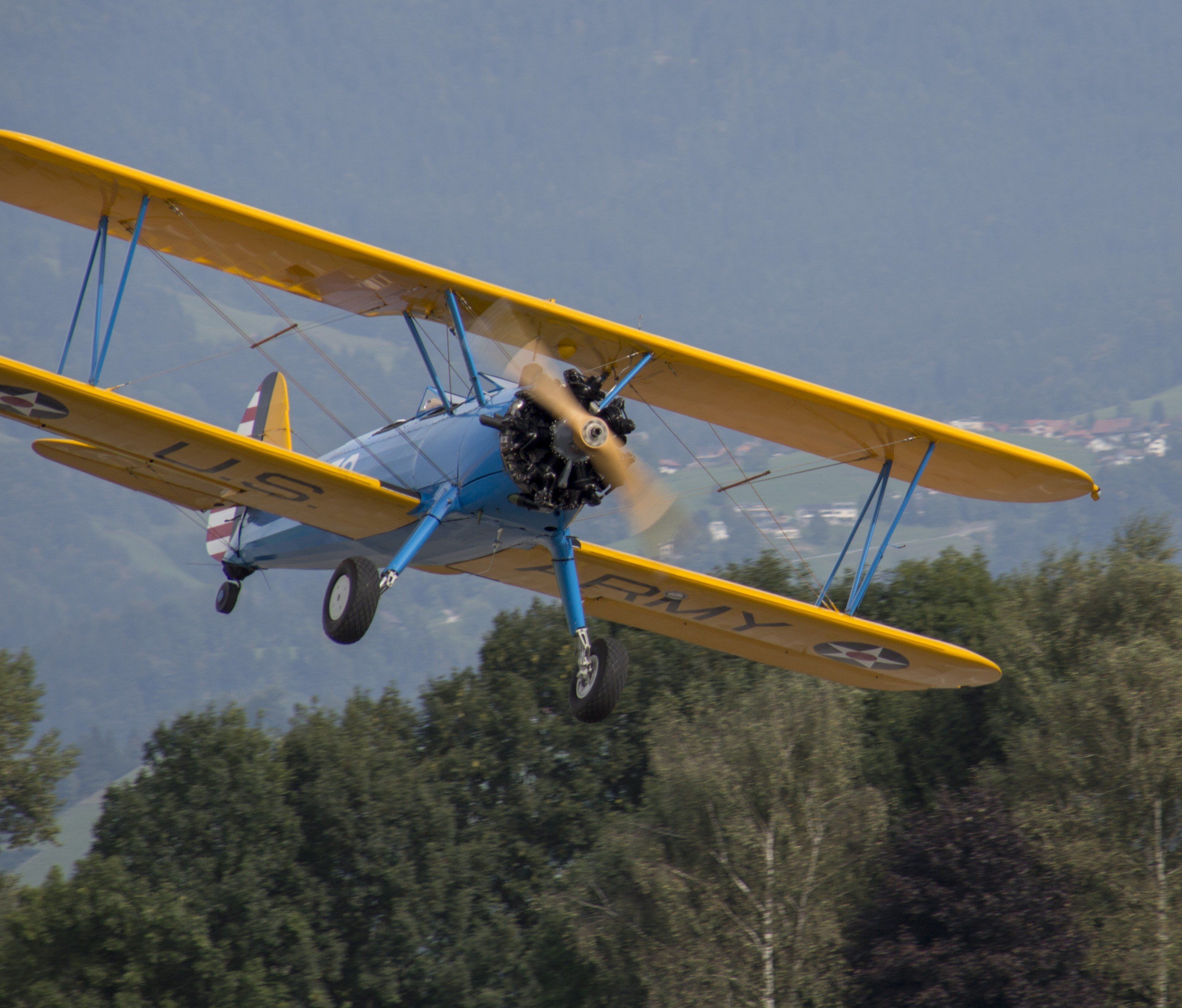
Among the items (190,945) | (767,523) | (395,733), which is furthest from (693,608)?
(767,523)

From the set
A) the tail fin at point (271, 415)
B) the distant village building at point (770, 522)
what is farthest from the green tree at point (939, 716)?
the distant village building at point (770, 522)

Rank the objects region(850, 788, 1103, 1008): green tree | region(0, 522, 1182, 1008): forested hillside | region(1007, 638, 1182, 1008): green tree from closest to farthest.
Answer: region(1007, 638, 1182, 1008): green tree
region(850, 788, 1103, 1008): green tree
region(0, 522, 1182, 1008): forested hillside

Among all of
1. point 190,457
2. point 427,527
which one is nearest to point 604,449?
point 427,527

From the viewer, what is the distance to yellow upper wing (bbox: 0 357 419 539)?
28.6 ft

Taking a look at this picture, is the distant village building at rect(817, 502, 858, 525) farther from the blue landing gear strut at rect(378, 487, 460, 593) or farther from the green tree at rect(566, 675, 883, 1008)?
the blue landing gear strut at rect(378, 487, 460, 593)

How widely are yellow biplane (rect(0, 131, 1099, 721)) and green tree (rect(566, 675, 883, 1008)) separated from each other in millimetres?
9429

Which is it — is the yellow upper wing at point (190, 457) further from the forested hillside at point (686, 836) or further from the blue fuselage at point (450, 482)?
the forested hillside at point (686, 836)

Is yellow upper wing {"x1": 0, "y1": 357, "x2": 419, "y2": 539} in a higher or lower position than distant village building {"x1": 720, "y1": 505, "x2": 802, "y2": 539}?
lower

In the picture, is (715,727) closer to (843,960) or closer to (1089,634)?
(843,960)

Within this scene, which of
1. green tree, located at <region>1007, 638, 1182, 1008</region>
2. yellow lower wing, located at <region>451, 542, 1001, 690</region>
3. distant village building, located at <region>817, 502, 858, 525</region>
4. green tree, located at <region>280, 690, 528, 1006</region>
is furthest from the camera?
distant village building, located at <region>817, 502, 858, 525</region>

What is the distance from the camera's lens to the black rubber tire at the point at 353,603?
28.7 ft

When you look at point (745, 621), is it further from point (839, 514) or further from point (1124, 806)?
point (839, 514)

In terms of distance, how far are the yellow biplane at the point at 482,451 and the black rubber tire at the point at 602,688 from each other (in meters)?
0.02

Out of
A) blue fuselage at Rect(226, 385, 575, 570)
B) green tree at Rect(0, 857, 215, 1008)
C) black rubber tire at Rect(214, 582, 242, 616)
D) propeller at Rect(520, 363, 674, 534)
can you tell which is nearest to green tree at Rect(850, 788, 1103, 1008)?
green tree at Rect(0, 857, 215, 1008)
